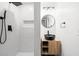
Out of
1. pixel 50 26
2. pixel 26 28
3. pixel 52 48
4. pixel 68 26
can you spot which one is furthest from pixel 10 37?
pixel 68 26

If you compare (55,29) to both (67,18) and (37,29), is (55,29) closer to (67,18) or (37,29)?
(67,18)

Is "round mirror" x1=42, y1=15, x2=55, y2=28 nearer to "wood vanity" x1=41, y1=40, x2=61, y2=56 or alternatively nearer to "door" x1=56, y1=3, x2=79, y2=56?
"door" x1=56, y1=3, x2=79, y2=56

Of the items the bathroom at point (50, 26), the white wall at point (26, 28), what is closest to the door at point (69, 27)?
the bathroom at point (50, 26)

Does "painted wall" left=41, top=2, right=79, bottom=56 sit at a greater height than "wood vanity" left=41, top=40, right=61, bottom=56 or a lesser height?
greater

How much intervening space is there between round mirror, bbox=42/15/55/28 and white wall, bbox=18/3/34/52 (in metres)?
0.44

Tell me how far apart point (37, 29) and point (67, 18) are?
286cm

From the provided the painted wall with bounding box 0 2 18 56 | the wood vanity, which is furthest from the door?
the painted wall with bounding box 0 2 18 56

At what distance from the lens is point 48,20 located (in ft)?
11.8

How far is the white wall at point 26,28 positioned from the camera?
10.9ft

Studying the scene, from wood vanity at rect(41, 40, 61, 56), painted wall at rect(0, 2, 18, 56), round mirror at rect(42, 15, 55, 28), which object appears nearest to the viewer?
painted wall at rect(0, 2, 18, 56)

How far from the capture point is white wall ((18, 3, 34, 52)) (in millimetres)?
3328

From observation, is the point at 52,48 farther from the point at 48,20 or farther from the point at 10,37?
the point at 10,37

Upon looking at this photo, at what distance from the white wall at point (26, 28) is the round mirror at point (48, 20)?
1.44 ft

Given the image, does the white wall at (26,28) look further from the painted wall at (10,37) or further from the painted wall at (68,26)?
the painted wall at (68,26)
